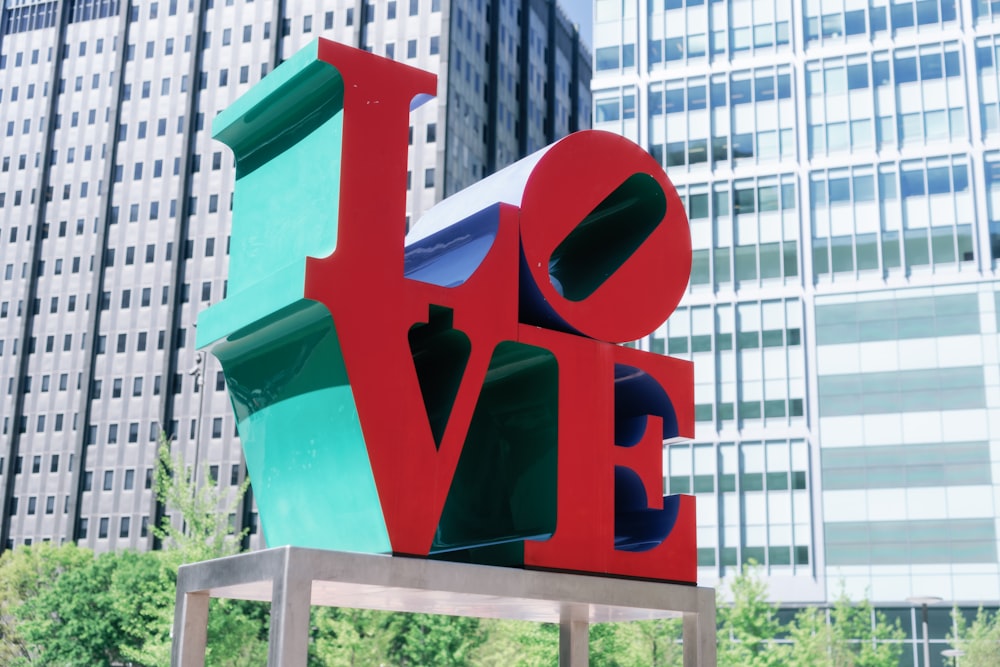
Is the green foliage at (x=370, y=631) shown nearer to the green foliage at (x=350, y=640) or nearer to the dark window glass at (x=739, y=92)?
the green foliage at (x=350, y=640)

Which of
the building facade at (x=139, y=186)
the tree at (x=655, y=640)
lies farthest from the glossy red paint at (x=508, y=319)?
the building facade at (x=139, y=186)

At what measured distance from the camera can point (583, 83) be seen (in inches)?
4385

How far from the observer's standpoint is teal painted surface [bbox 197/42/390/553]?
10172mm

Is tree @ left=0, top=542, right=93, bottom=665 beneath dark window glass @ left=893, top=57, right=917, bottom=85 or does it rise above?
beneath

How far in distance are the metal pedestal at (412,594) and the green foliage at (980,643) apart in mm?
34123

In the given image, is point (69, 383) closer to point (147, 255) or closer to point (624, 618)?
point (147, 255)

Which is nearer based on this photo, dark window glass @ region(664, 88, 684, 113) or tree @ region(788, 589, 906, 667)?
tree @ region(788, 589, 906, 667)

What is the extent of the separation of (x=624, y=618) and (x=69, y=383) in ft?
283

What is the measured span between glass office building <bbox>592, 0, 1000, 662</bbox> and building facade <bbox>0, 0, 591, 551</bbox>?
101 ft

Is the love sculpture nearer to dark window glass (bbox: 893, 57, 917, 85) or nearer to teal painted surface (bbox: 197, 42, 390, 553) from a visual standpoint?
teal painted surface (bbox: 197, 42, 390, 553)

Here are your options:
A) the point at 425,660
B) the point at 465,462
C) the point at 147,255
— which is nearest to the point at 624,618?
the point at 465,462

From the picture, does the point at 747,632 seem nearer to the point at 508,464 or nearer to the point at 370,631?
the point at 370,631

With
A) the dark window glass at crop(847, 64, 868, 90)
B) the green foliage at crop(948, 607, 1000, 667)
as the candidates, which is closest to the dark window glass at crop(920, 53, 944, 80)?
the dark window glass at crop(847, 64, 868, 90)

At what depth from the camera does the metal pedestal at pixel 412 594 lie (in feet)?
30.6
